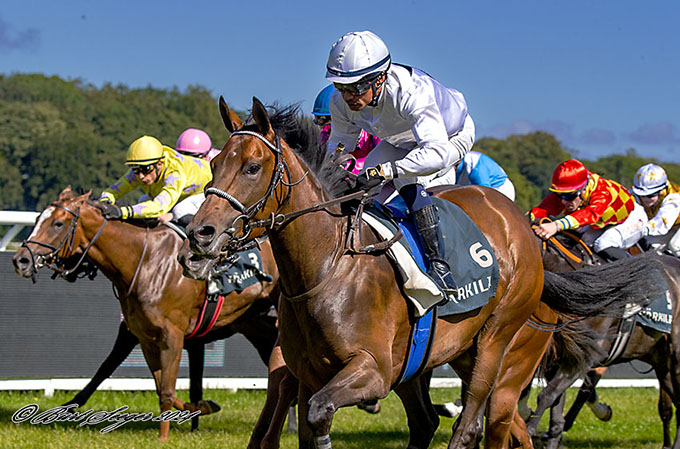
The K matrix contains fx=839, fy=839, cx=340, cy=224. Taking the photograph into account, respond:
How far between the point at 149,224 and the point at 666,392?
14.4ft

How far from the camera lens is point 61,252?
21.1 ft

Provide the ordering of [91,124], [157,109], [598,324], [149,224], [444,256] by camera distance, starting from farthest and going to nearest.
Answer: [157,109] < [91,124] < [149,224] < [598,324] < [444,256]

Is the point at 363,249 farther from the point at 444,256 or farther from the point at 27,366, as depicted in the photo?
the point at 27,366

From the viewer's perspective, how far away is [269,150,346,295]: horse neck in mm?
3646

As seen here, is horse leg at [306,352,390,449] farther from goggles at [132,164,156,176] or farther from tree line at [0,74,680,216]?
tree line at [0,74,680,216]

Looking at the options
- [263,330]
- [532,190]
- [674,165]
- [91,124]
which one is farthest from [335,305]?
[674,165]

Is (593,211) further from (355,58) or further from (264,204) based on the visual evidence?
(264,204)

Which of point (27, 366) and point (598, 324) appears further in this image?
point (27, 366)

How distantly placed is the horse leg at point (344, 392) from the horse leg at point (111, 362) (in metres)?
3.86

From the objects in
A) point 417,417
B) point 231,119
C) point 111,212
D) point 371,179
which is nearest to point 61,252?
point 111,212

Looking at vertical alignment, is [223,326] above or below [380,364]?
below

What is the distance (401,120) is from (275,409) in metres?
1.79

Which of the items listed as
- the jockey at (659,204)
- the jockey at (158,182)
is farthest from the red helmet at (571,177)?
the jockey at (158,182)

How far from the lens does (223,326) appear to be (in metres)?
7.08
